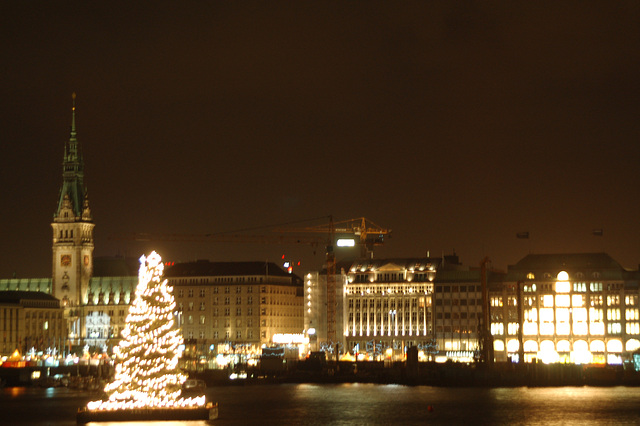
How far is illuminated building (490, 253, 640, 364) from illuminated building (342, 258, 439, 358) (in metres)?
13.3

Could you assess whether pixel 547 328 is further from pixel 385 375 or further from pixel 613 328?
pixel 385 375

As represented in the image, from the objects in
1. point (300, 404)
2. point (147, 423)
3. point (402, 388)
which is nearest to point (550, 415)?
point (300, 404)

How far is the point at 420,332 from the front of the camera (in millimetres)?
177250

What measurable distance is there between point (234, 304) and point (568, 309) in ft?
180

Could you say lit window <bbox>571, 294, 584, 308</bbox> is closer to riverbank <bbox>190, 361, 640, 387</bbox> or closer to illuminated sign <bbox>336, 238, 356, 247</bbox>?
riverbank <bbox>190, 361, 640, 387</bbox>

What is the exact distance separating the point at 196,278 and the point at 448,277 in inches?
1730

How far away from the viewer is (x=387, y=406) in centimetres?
9700

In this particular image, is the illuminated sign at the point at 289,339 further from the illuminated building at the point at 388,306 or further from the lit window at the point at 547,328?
the lit window at the point at 547,328

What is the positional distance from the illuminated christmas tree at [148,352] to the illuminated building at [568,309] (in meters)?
95.9

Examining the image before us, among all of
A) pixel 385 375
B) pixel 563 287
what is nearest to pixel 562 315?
pixel 563 287

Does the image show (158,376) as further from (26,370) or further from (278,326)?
(278,326)

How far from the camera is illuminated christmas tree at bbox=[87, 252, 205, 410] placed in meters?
66.4

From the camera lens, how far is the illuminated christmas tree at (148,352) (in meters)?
66.4

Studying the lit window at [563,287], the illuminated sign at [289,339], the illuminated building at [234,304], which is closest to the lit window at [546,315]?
the lit window at [563,287]
